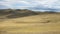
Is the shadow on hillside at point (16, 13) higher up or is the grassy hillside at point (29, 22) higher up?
the shadow on hillside at point (16, 13)

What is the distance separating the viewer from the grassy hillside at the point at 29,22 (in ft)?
2.31

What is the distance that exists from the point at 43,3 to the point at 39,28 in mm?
234

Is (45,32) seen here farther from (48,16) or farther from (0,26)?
(0,26)

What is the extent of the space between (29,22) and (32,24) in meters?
0.03

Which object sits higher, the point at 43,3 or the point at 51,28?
the point at 43,3

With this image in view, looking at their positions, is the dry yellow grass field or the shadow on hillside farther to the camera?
the shadow on hillside

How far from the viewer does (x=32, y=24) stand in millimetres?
741

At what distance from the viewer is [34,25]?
0.73 metres

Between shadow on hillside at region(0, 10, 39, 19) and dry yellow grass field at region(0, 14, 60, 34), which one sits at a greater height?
shadow on hillside at region(0, 10, 39, 19)

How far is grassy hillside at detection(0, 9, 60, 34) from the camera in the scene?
70 centimetres

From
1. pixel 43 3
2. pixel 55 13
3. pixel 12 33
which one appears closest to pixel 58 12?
pixel 55 13

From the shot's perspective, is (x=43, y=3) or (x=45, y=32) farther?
(x=43, y=3)

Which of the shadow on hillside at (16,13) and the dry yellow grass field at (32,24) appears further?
the shadow on hillside at (16,13)

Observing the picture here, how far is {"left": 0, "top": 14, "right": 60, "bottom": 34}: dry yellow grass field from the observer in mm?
706
